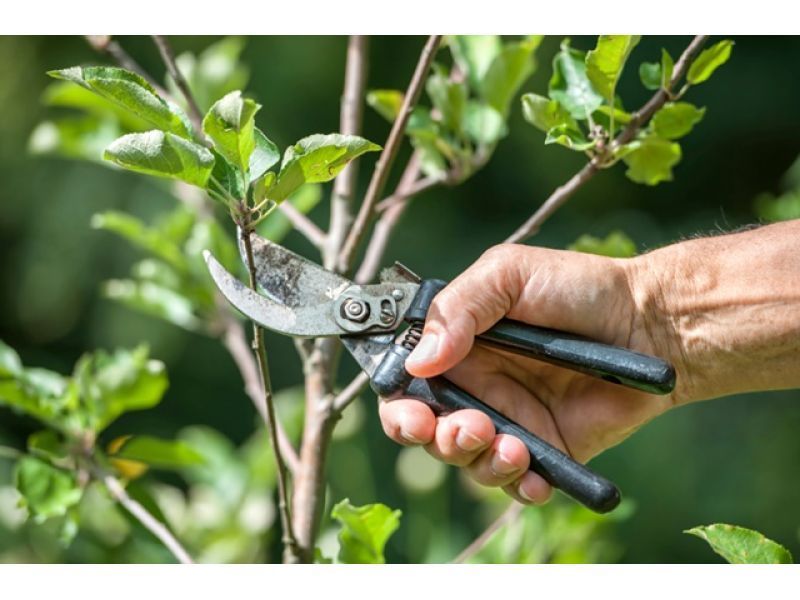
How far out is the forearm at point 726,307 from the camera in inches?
53.6


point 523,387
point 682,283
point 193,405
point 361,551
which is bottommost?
point 193,405

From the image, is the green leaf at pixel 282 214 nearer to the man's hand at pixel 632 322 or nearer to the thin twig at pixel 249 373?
the thin twig at pixel 249 373

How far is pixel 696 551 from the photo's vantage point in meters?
3.28

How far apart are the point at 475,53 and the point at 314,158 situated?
0.62 metres

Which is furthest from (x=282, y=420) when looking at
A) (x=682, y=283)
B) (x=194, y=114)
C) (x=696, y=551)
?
(x=696, y=551)

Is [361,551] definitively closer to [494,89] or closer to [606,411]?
[606,411]

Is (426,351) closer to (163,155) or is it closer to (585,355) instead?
(585,355)

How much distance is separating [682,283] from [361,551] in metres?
0.52

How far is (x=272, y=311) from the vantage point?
1199mm

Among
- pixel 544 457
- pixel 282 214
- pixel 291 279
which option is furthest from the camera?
pixel 282 214

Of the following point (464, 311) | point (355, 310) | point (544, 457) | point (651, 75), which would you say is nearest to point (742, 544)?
point (544, 457)

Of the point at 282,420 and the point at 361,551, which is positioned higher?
the point at 361,551

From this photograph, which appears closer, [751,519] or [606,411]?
[606,411]

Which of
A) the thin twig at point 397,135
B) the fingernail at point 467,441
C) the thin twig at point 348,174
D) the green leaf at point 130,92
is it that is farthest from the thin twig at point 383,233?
the green leaf at point 130,92
